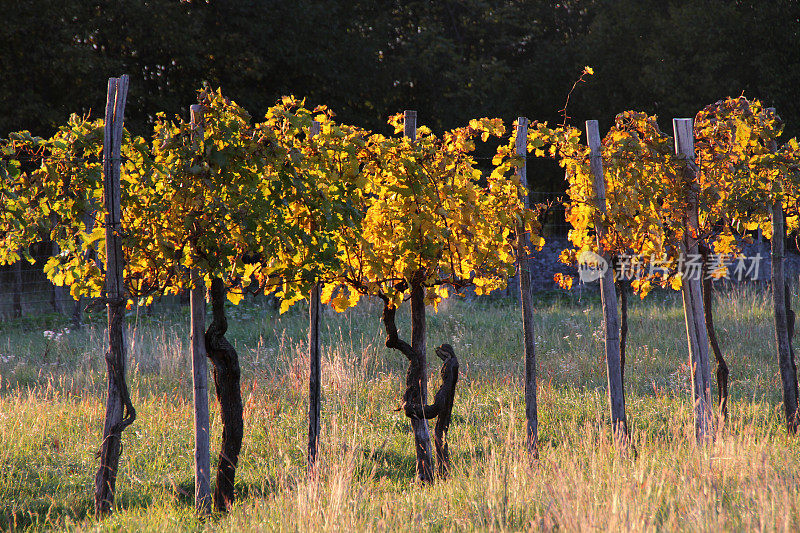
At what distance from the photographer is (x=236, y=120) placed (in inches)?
169

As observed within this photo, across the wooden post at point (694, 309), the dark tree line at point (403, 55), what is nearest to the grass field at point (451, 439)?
the wooden post at point (694, 309)

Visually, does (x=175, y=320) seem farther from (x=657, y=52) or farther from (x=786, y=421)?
(x=657, y=52)

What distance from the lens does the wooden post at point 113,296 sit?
4320 millimetres

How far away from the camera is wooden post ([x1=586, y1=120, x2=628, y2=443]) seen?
5352 millimetres

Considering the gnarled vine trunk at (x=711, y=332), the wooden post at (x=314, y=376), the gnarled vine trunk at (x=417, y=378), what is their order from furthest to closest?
the gnarled vine trunk at (x=711, y=332), the wooden post at (x=314, y=376), the gnarled vine trunk at (x=417, y=378)

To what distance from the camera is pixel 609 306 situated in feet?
17.8

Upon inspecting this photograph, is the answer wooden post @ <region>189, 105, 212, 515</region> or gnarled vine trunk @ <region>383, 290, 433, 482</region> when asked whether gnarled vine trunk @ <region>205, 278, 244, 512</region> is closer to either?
wooden post @ <region>189, 105, 212, 515</region>

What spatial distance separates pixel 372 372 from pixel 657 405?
304 centimetres

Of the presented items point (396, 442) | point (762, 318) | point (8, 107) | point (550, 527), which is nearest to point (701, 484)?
point (550, 527)

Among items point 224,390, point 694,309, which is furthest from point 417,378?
point 694,309

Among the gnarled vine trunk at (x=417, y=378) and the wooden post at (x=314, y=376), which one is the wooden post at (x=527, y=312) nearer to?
the gnarled vine trunk at (x=417, y=378)

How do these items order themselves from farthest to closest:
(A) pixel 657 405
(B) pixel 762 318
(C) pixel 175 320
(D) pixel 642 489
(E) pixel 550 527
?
1. (C) pixel 175 320
2. (B) pixel 762 318
3. (A) pixel 657 405
4. (D) pixel 642 489
5. (E) pixel 550 527

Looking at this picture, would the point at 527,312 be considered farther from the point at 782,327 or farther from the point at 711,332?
the point at 782,327

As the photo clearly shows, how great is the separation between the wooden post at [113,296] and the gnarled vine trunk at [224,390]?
56 centimetres
